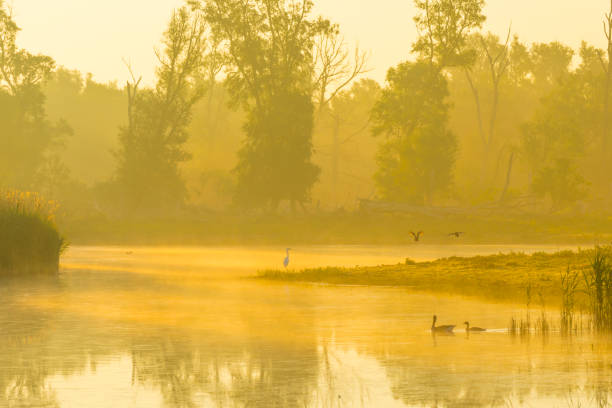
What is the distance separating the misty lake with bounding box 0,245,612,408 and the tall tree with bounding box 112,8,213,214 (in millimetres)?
45217

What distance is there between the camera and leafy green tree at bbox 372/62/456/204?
73.3m

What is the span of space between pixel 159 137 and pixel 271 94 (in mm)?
A: 8707

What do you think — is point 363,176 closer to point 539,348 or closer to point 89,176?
point 89,176

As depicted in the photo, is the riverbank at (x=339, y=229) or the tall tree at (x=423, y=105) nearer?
the riverbank at (x=339, y=229)

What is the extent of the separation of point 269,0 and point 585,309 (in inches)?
2185

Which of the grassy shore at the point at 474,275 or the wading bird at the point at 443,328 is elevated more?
the grassy shore at the point at 474,275

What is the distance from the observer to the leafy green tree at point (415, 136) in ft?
241

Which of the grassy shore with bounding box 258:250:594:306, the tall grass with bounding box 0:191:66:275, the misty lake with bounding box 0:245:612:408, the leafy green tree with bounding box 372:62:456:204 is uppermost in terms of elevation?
the leafy green tree with bounding box 372:62:456:204

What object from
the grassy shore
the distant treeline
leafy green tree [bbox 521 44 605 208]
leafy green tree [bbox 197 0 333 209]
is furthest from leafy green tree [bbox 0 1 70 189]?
the grassy shore

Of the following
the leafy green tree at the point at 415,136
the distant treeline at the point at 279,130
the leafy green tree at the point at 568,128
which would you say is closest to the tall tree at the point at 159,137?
the distant treeline at the point at 279,130

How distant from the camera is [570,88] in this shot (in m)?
95.4

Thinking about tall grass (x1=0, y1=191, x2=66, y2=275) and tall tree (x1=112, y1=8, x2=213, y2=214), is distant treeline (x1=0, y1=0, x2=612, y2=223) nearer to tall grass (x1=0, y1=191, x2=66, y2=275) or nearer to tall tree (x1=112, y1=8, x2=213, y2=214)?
tall tree (x1=112, y1=8, x2=213, y2=214)

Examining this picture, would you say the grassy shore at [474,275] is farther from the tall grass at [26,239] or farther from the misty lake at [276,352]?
the tall grass at [26,239]

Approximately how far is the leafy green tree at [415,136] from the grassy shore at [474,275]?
3676cm
